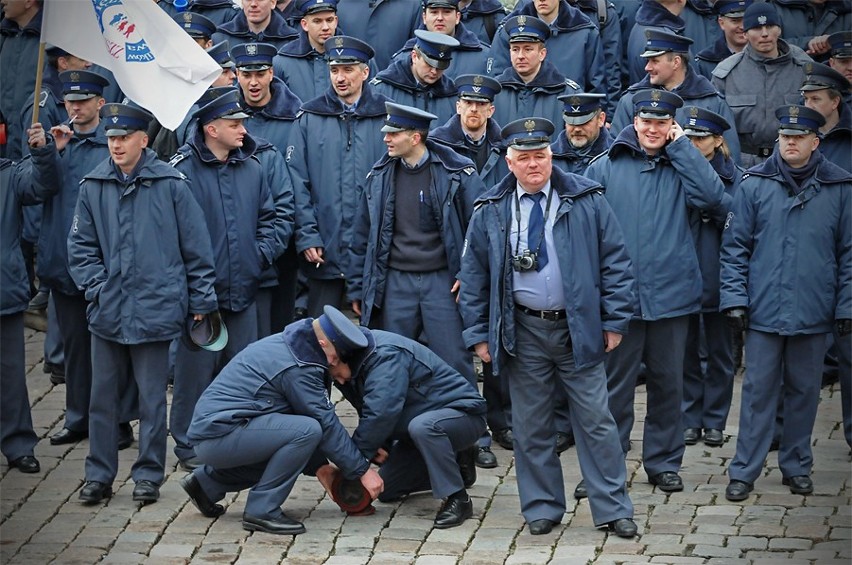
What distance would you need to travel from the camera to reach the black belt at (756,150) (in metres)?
12.3

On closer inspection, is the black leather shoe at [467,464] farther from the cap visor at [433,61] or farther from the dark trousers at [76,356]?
the cap visor at [433,61]

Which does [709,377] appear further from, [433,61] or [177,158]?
[177,158]

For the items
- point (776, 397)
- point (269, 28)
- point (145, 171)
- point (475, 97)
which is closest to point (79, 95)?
point (145, 171)

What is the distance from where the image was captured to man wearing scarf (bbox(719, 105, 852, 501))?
9914 mm

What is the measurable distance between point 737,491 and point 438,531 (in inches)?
74.5

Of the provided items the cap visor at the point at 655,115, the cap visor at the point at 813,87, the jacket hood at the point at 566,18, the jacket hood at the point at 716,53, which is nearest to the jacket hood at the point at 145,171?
the cap visor at the point at 655,115

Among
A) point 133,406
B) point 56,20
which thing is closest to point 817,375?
point 133,406

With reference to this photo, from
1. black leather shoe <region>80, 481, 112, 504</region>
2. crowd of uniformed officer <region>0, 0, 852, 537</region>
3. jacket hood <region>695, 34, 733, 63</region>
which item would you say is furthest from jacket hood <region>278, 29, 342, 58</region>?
black leather shoe <region>80, 481, 112, 504</region>

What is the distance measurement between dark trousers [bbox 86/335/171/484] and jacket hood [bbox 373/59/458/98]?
2790 mm

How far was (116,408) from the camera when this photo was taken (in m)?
10.2

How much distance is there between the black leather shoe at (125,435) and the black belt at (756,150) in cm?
502

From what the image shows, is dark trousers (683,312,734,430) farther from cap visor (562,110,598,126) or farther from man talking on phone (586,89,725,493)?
cap visor (562,110,598,126)

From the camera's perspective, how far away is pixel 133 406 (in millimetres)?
10992

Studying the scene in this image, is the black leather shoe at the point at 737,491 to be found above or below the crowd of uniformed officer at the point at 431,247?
below
